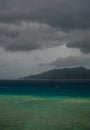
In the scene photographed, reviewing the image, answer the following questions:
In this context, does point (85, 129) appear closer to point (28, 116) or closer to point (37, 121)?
point (37, 121)

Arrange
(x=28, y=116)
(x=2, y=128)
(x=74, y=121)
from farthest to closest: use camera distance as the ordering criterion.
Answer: (x=28, y=116) < (x=74, y=121) < (x=2, y=128)

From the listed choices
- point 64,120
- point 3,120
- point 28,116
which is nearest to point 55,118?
point 64,120

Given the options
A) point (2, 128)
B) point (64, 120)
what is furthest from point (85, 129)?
point (2, 128)

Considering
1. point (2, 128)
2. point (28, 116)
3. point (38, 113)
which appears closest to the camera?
point (2, 128)

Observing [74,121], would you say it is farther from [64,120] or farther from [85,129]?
[85,129]

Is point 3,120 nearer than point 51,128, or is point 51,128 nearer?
point 51,128

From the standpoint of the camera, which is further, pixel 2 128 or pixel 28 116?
pixel 28 116

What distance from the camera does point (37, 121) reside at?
23.7 metres

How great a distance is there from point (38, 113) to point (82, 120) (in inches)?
228

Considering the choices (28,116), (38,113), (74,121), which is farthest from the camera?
(38,113)

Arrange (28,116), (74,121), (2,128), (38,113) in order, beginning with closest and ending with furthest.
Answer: (2,128) < (74,121) < (28,116) < (38,113)

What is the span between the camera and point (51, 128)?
68.1 feet

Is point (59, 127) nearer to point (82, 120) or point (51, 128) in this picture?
point (51, 128)

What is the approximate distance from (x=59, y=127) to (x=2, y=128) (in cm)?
432
